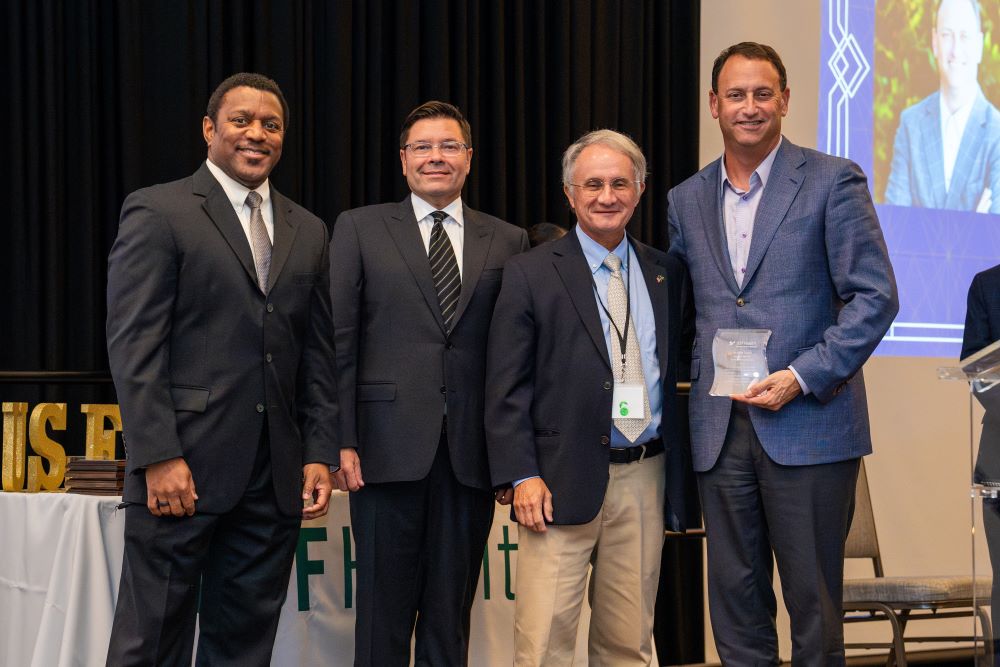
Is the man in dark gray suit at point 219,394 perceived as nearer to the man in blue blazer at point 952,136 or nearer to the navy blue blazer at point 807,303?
the navy blue blazer at point 807,303

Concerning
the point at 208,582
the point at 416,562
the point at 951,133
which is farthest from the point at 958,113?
the point at 208,582

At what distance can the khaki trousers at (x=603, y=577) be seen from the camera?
2.82 meters

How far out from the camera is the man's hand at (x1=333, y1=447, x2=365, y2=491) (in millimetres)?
2895

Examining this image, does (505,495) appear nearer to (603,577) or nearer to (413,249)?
(603,577)

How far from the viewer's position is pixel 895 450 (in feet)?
19.5

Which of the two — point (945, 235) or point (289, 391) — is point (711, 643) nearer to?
point (945, 235)

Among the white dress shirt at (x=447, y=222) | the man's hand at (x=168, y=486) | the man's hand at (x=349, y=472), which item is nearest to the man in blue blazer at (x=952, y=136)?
the white dress shirt at (x=447, y=222)

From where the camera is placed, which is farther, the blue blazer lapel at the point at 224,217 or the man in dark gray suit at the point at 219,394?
the blue blazer lapel at the point at 224,217

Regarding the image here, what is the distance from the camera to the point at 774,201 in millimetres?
2826

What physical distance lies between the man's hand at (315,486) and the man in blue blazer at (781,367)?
35.5 inches

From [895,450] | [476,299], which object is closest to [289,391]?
[476,299]

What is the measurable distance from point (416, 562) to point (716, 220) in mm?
1142

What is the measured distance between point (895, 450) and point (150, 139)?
3897 millimetres

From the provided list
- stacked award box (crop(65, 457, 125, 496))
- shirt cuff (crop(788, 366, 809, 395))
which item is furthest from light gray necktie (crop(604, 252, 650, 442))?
stacked award box (crop(65, 457, 125, 496))
